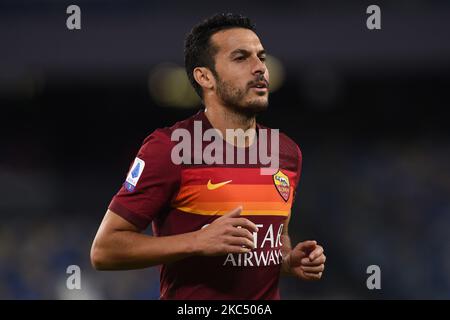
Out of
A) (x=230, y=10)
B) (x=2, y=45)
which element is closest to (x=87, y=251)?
(x=2, y=45)

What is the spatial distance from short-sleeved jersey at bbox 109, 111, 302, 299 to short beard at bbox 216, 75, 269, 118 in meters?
0.24

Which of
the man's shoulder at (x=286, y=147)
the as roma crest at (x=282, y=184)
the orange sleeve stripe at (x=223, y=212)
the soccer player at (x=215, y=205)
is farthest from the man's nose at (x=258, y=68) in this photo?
the orange sleeve stripe at (x=223, y=212)

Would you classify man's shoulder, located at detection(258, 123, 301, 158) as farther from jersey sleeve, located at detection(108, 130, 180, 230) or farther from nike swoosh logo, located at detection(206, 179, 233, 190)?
jersey sleeve, located at detection(108, 130, 180, 230)

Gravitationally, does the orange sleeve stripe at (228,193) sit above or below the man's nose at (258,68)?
below

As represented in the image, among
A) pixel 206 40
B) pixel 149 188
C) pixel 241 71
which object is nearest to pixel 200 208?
pixel 149 188

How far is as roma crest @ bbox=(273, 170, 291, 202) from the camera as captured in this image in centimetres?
400

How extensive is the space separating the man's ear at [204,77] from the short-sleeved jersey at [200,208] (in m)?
0.31


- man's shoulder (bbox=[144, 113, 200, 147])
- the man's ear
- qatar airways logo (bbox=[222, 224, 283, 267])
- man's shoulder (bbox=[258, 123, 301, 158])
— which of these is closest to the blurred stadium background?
man's shoulder (bbox=[258, 123, 301, 158])

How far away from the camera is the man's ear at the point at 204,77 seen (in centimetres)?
411

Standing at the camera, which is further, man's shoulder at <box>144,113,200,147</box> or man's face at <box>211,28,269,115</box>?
man's face at <box>211,28,269,115</box>

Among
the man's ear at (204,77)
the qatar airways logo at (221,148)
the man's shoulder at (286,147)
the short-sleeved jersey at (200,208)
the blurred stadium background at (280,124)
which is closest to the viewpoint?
the short-sleeved jersey at (200,208)

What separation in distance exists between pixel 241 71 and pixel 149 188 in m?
0.80

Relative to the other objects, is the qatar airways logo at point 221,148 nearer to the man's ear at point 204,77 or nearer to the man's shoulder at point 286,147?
the man's shoulder at point 286,147

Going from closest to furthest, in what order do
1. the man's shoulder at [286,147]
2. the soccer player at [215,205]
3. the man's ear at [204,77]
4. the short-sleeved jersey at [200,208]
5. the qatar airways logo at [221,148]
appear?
the soccer player at [215,205] → the short-sleeved jersey at [200,208] → the qatar airways logo at [221,148] → the man's ear at [204,77] → the man's shoulder at [286,147]
